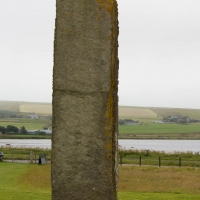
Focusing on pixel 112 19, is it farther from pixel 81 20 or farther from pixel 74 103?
pixel 74 103

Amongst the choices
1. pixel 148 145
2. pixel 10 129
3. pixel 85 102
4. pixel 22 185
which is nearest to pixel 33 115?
pixel 10 129

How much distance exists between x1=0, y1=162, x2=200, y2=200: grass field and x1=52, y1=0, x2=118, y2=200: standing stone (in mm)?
7799

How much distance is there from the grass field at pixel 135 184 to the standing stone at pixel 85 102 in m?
7.80

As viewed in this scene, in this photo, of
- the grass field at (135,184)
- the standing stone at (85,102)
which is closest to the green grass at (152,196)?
the grass field at (135,184)

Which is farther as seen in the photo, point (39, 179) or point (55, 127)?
point (39, 179)

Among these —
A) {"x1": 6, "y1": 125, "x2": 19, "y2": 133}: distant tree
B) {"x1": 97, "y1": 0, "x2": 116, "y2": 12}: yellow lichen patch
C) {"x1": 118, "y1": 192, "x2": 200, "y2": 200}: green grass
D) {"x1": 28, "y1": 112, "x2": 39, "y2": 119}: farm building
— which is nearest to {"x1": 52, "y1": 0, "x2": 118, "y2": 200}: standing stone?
{"x1": 97, "y1": 0, "x2": 116, "y2": 12}: yellow lichen patch

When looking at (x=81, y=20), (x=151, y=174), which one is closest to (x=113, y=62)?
(x=81, y=20)

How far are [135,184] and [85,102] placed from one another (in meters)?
13.4

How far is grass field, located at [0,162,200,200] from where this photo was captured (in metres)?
15.3

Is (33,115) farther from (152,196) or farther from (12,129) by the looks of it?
(152,196)

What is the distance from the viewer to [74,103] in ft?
22.5

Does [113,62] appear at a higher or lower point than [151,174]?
higher

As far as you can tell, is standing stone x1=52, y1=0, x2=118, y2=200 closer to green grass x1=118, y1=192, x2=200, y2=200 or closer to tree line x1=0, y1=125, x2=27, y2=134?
green grass x1=118, y1=192, x2=200, y2=200

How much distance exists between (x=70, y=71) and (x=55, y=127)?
80 centimetres
